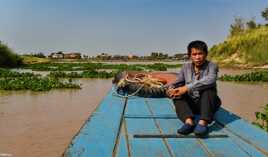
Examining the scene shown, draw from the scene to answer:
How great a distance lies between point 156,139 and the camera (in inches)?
114

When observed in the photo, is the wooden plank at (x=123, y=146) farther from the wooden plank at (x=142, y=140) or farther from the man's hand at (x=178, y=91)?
the man's hand at (x=178, y=91)

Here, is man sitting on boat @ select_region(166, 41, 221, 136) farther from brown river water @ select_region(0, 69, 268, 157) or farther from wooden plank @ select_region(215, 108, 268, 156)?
brown river water @ select_region(0, 69, 268, 157)

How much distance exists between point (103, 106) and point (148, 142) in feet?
5.94

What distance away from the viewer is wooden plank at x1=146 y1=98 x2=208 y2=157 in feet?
8.34

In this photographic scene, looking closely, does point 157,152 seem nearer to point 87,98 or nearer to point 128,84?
point 128,84

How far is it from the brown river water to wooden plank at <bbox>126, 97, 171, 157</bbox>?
134cm

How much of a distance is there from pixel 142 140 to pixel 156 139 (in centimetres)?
12

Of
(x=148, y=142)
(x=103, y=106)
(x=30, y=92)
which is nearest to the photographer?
(x=148, y=142)

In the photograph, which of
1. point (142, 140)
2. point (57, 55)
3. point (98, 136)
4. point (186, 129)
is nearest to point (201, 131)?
point (186, 129)

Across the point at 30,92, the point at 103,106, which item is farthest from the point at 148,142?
the point at 30,92

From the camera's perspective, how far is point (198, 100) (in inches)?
143

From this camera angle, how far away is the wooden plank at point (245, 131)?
2.76 m

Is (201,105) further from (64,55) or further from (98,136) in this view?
(64,55)

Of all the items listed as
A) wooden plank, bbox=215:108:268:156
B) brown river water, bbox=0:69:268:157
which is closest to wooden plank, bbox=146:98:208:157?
wooden plank, bbox=215:108:268:156
